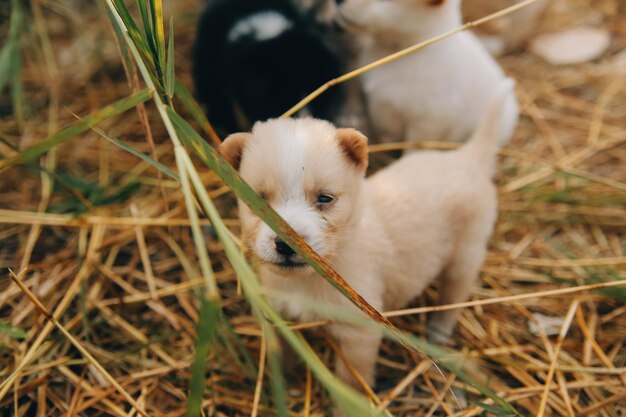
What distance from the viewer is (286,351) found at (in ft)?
6.21

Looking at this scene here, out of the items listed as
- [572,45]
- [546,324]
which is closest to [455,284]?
[546,324]

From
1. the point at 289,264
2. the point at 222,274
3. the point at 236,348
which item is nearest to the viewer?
the point at 289,264

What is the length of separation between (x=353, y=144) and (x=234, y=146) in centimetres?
34

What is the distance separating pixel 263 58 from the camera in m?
2.50

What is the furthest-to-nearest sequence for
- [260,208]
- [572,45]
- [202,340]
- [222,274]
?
1. [572,45]
2. [222,274]
3. [260,208]
4. [202,340]

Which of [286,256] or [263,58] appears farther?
→ [263,58]

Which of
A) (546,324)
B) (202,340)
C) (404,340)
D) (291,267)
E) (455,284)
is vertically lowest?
(546,324)

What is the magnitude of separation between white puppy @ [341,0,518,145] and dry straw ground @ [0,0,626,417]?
27 cm

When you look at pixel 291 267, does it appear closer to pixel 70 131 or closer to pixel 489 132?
pixel 70 131

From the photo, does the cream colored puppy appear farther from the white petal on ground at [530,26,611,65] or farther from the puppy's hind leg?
the white petal on ground at [530,26,611,65]

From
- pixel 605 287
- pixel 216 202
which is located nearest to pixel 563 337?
pixel 605 287

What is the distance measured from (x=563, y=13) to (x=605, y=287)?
96.3 inches

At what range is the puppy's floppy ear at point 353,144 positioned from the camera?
4.87ft

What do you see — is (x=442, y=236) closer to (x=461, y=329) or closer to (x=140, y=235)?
(x=461, y=329)
